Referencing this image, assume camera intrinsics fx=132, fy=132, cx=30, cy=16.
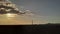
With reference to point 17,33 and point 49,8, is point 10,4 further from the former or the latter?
point 49,8

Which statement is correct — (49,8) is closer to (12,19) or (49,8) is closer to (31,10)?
(31,10)

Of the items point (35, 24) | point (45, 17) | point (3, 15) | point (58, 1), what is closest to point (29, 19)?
point (35, 24)

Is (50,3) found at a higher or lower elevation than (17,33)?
higher

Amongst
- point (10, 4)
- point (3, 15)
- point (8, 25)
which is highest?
point (10, 4)

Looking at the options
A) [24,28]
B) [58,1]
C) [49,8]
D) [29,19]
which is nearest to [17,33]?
[24,28]

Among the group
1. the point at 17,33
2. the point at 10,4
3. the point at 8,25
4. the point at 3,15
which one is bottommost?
the point at 17,33

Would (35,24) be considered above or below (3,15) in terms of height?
below
